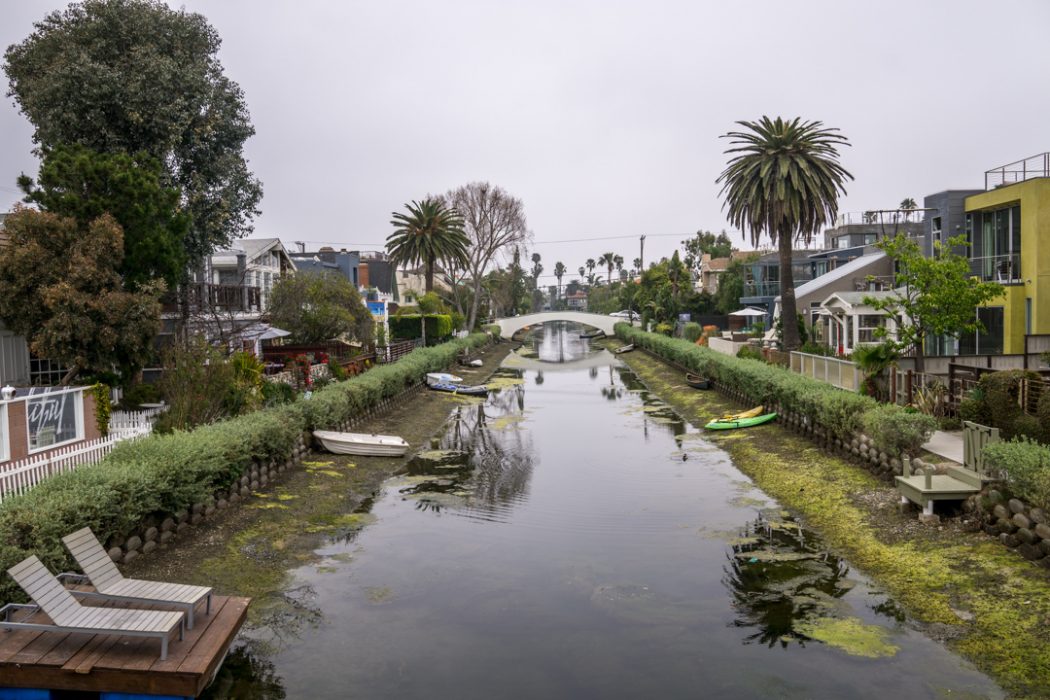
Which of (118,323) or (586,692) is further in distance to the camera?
(118,323)

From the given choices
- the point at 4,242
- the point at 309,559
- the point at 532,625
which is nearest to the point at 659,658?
the point at 532,625

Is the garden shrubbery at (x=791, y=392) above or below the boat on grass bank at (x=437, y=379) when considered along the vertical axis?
above

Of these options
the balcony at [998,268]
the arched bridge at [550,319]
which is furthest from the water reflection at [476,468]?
the arched bridge at [550,319]

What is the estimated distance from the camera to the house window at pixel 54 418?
51.3ft

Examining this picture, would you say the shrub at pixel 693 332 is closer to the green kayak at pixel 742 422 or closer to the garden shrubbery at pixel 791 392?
the garden shrubbery at pixel 791 392

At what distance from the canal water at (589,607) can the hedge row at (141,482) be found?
2843 mm

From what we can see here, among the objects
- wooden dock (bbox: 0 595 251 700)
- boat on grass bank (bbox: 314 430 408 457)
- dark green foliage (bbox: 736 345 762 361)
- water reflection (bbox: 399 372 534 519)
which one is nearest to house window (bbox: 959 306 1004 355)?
dark green foliage (bbox: 736 345 762 361)

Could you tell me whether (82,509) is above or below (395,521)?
above

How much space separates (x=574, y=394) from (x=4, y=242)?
30608 millimetres

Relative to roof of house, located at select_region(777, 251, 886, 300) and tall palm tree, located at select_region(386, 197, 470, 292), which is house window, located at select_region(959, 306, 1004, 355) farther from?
tall palm tree, located at select_region(386, 197, 470, 292)

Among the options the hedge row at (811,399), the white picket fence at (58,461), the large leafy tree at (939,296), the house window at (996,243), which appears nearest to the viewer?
the white picket fence at (58,461)

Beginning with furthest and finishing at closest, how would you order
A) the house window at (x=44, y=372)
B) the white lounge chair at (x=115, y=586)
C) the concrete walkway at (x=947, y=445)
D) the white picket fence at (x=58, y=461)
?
the house window at (x=44, y=372), the concrete walkway at (x=947, y=445), the white picket fence at (x=58, y=461), the white lounge chair at (x=115, y=586)

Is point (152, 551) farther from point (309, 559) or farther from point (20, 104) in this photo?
point (20, 104)

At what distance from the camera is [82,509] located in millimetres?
11891
